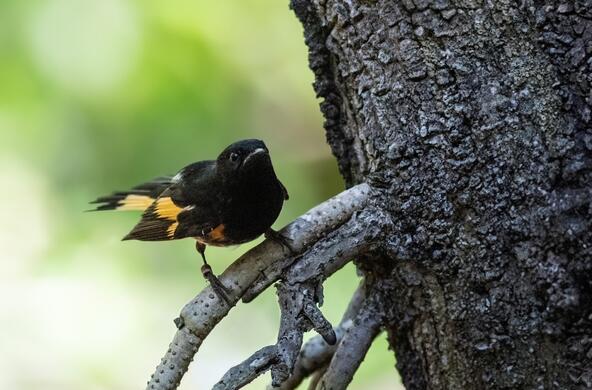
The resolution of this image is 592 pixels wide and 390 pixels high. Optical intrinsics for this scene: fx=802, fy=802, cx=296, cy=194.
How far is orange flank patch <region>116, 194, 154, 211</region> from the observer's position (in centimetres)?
354

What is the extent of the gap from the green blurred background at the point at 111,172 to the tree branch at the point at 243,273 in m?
2.01

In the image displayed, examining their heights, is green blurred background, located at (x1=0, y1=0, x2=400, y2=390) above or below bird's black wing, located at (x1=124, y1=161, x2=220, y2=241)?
above

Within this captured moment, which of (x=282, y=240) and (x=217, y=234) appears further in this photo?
(x=217, y=234)

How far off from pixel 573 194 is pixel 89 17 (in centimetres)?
360

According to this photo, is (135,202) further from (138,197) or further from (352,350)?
(352,350)

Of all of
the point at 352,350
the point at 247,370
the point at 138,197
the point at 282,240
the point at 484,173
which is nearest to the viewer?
the point at 247,370

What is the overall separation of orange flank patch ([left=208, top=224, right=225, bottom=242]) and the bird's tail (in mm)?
565

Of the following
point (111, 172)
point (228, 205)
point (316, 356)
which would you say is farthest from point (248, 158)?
point (111, 172)

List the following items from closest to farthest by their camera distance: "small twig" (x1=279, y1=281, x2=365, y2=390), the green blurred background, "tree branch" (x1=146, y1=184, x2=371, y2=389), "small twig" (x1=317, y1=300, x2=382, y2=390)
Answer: "tree branch" (x1=146, y1=184, x2=371, y2=389) → "small twig" (x1=317, y1=300, x2=382, y2=390) → "small twig" (x1=279, y1=281, x2=365, y2=390) → the green blurred background

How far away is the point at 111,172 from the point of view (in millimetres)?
4938

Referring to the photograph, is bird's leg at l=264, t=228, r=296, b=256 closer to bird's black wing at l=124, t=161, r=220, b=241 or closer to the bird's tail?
bird's black wing at l=124, t=161, r=220, b=241

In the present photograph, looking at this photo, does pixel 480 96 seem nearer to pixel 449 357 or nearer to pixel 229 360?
pixel 449 357

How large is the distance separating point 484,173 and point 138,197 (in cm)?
188

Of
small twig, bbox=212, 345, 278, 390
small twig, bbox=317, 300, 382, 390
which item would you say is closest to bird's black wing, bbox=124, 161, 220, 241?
small twig, bbox=317, 300, 382, 390
